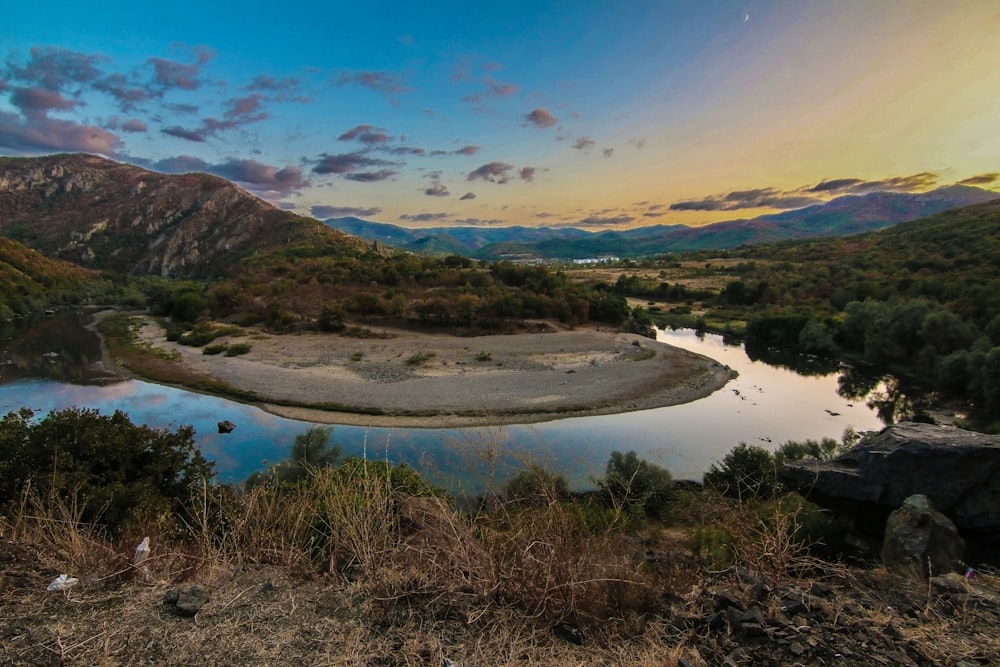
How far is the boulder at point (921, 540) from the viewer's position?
6574mm

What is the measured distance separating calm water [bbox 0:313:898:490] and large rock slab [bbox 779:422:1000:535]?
5265mm

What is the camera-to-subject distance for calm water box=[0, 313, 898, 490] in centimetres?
1916

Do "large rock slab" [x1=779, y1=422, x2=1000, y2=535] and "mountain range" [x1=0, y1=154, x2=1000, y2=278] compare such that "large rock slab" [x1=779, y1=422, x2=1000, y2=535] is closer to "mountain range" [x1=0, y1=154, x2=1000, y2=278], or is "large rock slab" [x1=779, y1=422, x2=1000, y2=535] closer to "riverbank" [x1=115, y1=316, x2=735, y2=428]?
"riverbank" [x1=115, y1=316, x2=735, y2=428]

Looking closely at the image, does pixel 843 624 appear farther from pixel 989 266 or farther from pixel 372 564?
pixel 989 266

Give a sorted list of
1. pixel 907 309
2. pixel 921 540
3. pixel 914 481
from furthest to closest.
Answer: pixel 907 309
pixel 914 481
pixel 921 540

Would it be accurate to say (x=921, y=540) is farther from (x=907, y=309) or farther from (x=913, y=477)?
(x=907, y=309)

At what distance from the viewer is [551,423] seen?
79.6 ft

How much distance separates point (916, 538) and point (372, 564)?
306 inches

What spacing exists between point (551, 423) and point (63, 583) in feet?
70.9

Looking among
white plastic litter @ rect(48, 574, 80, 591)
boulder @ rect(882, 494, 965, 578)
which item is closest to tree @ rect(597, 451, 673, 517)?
boulder @ rect(882, 494, 965, 578)

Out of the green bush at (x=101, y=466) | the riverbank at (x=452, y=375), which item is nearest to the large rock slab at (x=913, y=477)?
the riverbank at (x=452, y=375)

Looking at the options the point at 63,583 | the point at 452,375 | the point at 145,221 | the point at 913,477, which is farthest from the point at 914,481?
the point at 145,221

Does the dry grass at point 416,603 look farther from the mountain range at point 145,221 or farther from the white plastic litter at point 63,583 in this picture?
the mountain range at point 145,221

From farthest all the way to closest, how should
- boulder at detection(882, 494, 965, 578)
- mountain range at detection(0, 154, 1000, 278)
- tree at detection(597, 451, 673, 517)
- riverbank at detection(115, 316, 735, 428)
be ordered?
mountain range at detection(0, 154, 1000, 278), riverbank at detection(115, 316, 735, 428), tree at detection(597, 451, 673, 517), boulder at detection(882, 494, 965, 578)
